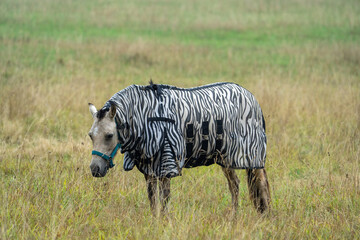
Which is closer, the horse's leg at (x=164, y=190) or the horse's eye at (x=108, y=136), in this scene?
the horse's eye at (x=108, y=136)

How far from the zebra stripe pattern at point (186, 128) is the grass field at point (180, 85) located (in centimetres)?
46

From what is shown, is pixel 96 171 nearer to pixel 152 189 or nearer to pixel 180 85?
pixel 152 189

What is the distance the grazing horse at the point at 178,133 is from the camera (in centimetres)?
424

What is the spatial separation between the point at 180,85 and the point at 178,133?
807cm

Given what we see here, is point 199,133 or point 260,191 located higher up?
point 199,133

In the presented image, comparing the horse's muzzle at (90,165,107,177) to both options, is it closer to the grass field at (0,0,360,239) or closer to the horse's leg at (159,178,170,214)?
the grass field at (0,0,360,239)

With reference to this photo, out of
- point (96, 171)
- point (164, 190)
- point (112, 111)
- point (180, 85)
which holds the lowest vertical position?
point (164, 190)

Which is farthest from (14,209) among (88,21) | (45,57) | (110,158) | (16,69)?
(88,21)

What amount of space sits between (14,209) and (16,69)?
28.9 ft

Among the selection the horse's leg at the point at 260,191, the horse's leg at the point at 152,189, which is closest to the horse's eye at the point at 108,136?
the horse's leg at the point at 152,189

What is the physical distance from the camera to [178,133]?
14.9ft

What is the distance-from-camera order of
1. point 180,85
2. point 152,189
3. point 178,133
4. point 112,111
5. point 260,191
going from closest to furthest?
point 112,111 < point 178,133 < point 152,189 < point 260,191 < point 180,85

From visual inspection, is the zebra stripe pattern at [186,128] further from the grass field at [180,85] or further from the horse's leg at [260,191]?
the grass field at [180,85]

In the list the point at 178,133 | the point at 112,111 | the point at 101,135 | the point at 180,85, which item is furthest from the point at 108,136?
the point at 180,85
